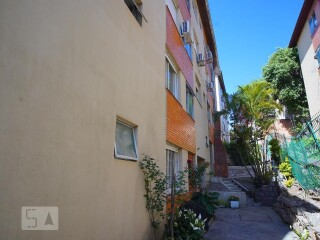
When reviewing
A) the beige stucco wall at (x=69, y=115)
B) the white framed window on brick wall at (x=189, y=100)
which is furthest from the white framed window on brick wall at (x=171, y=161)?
the white framed window on brick wall at (x=189, y=100)

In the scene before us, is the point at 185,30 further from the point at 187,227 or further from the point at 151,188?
the point at 187,227

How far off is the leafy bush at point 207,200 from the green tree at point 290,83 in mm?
17397

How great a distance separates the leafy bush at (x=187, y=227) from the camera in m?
6.18

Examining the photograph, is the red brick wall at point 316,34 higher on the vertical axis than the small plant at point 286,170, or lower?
higher

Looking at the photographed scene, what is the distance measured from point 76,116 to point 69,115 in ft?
0.46

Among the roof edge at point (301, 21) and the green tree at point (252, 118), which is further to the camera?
the roof edge at point (301, 21)

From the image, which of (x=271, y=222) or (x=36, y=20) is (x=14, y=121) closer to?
(x=36, y=20)

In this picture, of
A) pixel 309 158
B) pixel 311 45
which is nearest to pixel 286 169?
pixel 309 158

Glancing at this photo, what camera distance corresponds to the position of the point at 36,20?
2.69 meters

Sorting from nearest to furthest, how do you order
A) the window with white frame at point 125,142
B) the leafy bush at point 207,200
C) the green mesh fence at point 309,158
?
the window with white frame at point 125,142, the green mesh fence at point 309,158, the leafy bush at point 207,200

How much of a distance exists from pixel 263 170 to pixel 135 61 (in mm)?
13274

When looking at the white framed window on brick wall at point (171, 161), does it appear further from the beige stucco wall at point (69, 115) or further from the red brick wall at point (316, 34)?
the red brick wall at point (316, 34)

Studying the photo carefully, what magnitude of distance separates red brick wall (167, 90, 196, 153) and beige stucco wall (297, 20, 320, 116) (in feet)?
38.0

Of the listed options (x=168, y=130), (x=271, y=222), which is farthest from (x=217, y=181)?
(x=168, y=130)
